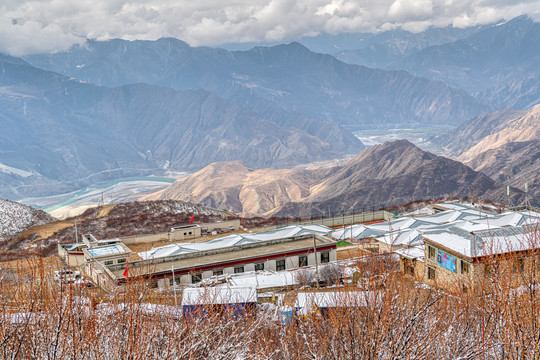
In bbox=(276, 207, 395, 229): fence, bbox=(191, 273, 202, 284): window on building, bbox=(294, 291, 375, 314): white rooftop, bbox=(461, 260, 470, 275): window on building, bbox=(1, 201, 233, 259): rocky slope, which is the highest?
bbox=(294, 291, 375, 314): white rooftop

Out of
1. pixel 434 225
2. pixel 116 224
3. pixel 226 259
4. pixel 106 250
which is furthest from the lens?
pixel 116 224

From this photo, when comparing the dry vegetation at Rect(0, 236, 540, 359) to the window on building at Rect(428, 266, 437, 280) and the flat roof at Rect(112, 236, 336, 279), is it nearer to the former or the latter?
the window on building at Rect(428, 266, 437, 280)

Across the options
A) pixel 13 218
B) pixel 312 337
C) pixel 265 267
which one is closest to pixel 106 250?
pixel 265 267

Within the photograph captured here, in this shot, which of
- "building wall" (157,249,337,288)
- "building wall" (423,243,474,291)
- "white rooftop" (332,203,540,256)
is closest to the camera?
"building wall" (423,243,474,291)

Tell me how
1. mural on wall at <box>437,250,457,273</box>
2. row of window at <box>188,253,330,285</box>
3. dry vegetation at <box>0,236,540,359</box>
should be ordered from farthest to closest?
1. row of window at <box>188,253,330,285</box>
2. mural on wall at <box>437,250,457,273</box>
3. dry vegetation at <box>0,236,540,359</box>

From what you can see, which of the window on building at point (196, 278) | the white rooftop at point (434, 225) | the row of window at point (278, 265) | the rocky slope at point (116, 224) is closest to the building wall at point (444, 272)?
the white rooftop at point (434, 225)

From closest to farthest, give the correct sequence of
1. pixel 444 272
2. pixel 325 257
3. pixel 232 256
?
1. pixel 444 272
2. pixel 232 256
3. pixel 325 257

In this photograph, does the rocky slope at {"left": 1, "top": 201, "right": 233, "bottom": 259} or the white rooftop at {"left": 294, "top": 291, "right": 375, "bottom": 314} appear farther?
the rocky slope at {"left": 1, "top": 201, "right": 233, "bottom": 259}

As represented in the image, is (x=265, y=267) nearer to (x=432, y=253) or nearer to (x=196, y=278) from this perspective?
(x=196, y=278)

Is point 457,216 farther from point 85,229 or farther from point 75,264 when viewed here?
point 85,229

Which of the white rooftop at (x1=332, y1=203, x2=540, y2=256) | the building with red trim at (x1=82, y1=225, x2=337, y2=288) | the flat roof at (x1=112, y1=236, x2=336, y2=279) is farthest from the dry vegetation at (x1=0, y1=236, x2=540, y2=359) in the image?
the flat roof at (x1=112, y1=236, x2=336, y2=279)
